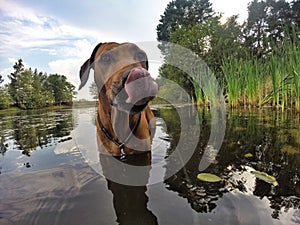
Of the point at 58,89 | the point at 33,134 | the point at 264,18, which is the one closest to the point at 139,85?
the point at 33,134

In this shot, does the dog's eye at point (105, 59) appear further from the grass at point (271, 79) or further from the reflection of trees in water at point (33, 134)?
the grass at point (271, 79)

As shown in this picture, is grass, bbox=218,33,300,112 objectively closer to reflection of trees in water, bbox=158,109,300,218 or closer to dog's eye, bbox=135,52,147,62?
reflection of trees in water, bbox=158,109,300,218

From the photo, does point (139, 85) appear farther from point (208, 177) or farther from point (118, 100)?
point (208, 177)

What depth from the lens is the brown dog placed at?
2004 mm

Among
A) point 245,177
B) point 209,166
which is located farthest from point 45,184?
point 245,177

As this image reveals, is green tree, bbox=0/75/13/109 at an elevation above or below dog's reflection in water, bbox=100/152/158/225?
above

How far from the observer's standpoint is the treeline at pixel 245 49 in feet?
17.3

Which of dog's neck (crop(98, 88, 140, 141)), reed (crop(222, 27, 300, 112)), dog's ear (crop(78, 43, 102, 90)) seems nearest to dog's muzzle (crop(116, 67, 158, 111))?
dog's neck (crop(98, 88, 140, 141))

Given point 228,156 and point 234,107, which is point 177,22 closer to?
point 234,107

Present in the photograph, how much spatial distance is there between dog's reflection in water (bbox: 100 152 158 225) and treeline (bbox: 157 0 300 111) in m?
4.27

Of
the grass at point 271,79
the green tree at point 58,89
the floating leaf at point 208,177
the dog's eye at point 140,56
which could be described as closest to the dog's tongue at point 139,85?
the dog's eye at point 140,56

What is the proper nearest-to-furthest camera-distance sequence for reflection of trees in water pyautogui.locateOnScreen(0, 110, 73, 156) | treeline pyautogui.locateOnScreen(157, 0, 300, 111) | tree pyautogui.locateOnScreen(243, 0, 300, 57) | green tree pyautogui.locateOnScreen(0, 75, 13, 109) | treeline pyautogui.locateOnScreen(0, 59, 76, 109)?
reflection of trees in water pyautogui.locateOnScreen(0, 110, 73, 156) → treeline pyautogui.locateOnScreen(157, 0, 300, 111) → tree pyautogui.locateOnScreen(243, 0, 300, 57) → green tree pyautogui.locateOnScreen(0, 75, 13, 109) → treeline pyautogui.locateOnScreen(0, 59, 76, 109)

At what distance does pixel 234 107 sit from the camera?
30.4ft

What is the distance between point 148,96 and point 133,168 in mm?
921
